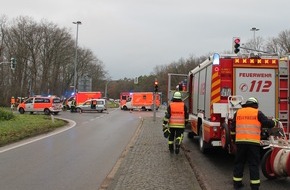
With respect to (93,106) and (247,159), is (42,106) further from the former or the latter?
(247,159)

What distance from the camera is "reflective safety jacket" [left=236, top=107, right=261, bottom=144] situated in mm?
8039

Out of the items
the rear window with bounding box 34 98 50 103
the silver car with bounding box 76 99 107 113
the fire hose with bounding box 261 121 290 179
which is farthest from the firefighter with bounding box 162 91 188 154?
the silver car with bounding box 76 99 107 113

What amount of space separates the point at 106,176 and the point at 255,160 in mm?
3217

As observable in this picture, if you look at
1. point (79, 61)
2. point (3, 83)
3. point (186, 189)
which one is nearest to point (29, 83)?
point (3, 83)

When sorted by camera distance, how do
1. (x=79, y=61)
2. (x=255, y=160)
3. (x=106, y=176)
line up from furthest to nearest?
(x=79, y=61)
(x=106, y=176)
(x=255, y=160)

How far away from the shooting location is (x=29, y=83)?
8031 cm

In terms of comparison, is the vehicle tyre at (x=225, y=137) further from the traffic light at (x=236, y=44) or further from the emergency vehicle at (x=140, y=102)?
the emergency vehicle at (x=140, y=102)

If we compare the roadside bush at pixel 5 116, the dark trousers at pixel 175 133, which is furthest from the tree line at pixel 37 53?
the dark trousers at pixel 175 133

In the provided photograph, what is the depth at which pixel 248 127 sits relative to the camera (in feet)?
Answer: 26.6

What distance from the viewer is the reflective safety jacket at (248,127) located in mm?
8039

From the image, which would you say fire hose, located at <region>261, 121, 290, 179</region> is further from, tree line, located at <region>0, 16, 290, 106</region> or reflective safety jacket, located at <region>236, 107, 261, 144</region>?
tree line, located at <region>0, 16, 290, 106</region>

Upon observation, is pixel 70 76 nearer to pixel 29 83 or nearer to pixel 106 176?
pixel 29 83

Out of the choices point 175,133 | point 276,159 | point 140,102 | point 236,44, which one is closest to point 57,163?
point 175,133

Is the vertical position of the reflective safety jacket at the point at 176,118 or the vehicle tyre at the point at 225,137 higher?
the reflective safety jacket at the point at 176,118
